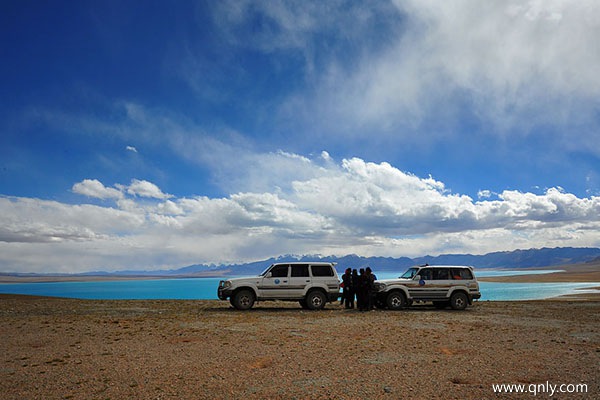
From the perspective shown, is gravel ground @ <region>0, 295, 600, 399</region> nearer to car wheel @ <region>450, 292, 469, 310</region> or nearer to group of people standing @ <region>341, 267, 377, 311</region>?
group of people standing @ <region>341, 267, 377, 311</region>

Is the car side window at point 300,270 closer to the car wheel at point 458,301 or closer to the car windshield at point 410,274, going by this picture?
the car windshield at point 410,274

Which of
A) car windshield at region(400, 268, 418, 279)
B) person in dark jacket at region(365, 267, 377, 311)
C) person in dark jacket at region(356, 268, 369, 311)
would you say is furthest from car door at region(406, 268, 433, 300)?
person in dark jacket at region(356, 268, 369, 311)

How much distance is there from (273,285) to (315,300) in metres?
1.99

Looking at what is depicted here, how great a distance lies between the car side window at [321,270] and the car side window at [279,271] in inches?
49.3

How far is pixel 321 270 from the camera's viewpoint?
18984 mm

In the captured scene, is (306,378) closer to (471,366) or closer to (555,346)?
(471,366)

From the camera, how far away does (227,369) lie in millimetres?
7469

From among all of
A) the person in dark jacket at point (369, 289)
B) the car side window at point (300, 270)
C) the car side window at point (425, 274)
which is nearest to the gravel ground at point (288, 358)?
the person in dark jacket at point (369, 289)

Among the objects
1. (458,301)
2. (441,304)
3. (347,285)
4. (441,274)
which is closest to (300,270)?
(347,285)

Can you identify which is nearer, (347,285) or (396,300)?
(396,300)

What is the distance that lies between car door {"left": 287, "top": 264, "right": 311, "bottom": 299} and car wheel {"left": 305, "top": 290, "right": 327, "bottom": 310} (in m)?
0.37

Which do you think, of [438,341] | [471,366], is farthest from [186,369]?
[438,341]

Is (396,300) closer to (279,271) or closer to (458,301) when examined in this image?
(458,301)

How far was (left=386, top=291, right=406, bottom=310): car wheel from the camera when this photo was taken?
18.5 metres
